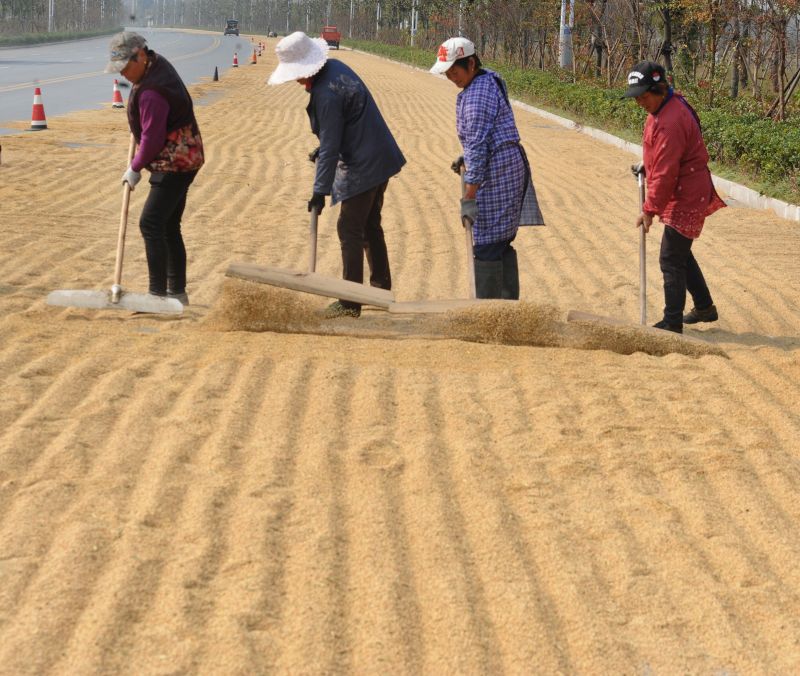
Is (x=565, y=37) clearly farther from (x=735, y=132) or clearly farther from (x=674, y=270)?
(x=674, y=270)

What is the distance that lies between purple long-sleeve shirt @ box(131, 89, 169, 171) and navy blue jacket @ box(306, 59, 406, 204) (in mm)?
800

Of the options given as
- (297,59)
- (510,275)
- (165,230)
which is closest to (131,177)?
(165,230)

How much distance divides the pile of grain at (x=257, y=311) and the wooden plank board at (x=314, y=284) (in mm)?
77

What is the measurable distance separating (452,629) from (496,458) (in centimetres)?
136

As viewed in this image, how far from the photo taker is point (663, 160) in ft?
20.9

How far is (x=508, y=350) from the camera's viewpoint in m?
6.22

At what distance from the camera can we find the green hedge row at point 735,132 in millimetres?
12625

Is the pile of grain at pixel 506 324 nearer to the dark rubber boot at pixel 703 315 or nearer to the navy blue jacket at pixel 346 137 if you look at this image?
the navy blue jacket at pixel 346 137

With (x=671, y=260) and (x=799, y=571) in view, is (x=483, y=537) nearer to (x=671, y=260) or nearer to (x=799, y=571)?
(x=799, y=571)

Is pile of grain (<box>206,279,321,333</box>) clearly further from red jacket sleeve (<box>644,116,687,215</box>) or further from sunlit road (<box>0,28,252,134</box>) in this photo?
sunlit road (<box>0,28,252,134</box>)

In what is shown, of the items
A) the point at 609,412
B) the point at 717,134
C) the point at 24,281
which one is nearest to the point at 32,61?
the point at 717,134

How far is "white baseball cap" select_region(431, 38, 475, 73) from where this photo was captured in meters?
5.93

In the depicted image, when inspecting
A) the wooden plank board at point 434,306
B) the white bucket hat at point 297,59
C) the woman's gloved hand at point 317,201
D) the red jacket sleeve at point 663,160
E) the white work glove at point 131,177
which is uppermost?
the white bucket hat at point 297,59

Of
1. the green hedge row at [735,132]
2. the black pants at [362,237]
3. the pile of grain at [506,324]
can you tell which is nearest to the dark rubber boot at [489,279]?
the pile of grain at [506,324]
